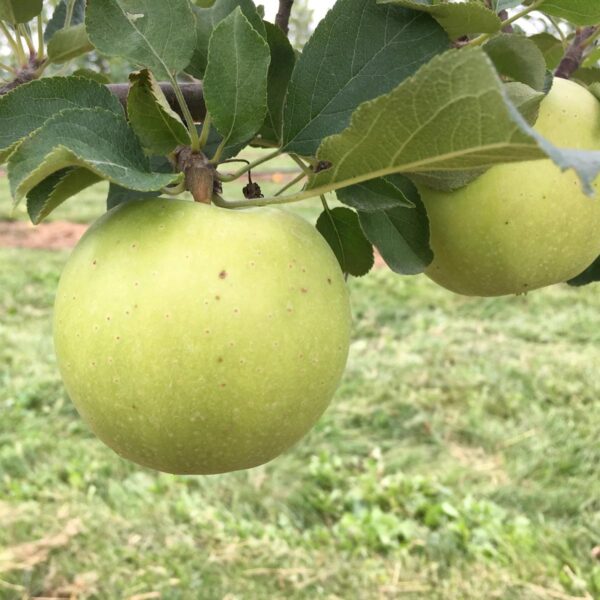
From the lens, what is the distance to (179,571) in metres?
2.00

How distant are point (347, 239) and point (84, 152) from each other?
0.89 ft

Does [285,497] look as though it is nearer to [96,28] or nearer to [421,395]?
[421,395]

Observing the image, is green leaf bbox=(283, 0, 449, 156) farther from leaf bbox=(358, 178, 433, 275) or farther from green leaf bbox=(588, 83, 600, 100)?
green leaf bbox=(588, 83, 600, 100)

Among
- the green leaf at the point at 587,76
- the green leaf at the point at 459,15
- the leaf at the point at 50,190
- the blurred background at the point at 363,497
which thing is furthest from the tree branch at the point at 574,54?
the blurred background at the point at 363,497

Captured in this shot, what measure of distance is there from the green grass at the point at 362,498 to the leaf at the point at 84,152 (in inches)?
66.8

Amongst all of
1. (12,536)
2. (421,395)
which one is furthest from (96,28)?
(421,395)

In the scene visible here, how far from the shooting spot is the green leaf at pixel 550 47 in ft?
2.38

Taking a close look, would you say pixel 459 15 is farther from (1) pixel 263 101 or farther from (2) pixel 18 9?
(2) pixel 18 9

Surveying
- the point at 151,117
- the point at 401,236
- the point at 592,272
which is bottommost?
the point at 592,272

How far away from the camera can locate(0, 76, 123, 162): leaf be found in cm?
46

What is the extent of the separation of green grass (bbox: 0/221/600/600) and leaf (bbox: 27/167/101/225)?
66.0 inches

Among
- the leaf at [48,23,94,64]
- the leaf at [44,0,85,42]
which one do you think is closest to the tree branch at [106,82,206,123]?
the leaf at [48,23,94,64]

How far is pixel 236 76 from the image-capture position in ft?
1.51

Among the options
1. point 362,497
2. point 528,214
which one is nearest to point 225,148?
point 528,214
